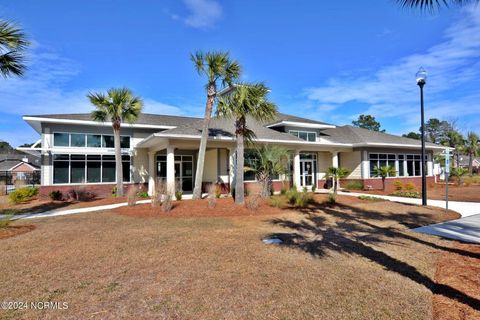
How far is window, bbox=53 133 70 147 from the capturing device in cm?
1886

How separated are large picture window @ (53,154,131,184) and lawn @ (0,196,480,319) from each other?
10.7m

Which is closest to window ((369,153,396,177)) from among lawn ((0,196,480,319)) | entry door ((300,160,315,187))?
entry door ((300,160,315,187))

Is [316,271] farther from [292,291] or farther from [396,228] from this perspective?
[396,228]

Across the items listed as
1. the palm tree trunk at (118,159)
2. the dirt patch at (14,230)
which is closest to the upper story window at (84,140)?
the palm tree trunk at (118,159)

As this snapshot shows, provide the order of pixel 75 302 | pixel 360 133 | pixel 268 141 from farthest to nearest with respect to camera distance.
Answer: pixel 360 133, pixel 268 141, pixel 75 302

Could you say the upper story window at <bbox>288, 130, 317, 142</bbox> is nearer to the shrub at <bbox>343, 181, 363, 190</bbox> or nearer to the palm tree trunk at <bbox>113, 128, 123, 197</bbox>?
the shrub at <bbox>343, 181, 363, 190</bbox>

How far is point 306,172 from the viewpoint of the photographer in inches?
938

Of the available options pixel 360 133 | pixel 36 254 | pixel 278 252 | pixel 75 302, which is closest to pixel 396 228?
pixel 278 252

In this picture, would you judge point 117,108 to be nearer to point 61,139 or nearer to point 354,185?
point 61,139

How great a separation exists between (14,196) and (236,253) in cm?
1674

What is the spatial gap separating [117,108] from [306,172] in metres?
14.9

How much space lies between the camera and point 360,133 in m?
26.0

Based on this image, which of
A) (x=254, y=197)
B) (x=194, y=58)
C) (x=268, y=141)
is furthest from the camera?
(x=268, y=141)

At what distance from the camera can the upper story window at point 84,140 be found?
1898 cm
